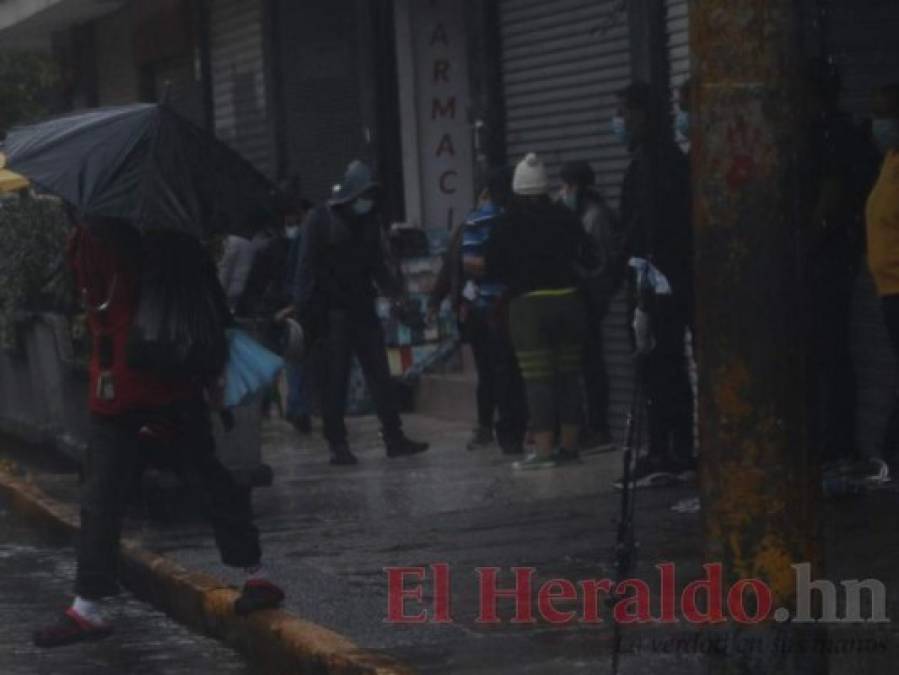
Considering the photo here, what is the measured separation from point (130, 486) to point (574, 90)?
6.73 metres

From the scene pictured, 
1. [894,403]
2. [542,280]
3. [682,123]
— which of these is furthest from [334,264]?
[894,403]

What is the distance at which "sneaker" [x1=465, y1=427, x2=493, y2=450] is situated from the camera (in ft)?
46.6

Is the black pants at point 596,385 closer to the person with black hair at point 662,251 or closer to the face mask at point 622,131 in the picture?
the face mask at point 622,131

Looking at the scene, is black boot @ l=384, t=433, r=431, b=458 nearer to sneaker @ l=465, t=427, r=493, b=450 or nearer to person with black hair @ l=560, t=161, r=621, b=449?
sneaker @ l=465, t=427, r=493, b=450

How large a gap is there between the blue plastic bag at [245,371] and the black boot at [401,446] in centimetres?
534

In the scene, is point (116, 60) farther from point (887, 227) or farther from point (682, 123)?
point (887, 227)

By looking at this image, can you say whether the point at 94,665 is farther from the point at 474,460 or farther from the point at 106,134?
the point at 474,460

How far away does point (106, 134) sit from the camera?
8727 millimetres

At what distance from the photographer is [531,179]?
12.4 m

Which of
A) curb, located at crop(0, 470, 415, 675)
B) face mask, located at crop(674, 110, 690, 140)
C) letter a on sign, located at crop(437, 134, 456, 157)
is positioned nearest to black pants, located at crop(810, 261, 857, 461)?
face mask, located at crop(674, 110, 690, 140)

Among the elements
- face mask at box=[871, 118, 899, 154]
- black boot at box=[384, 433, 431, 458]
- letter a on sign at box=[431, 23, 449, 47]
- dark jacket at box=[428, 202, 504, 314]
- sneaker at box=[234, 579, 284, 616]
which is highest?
letter a on sign at box=[431, 23, 449, 47]

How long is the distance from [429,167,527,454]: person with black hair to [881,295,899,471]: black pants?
116 inches

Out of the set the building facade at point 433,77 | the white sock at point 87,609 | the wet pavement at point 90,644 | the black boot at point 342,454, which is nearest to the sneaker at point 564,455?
the building facade at point 433,77

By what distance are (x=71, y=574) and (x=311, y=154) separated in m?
10.0
